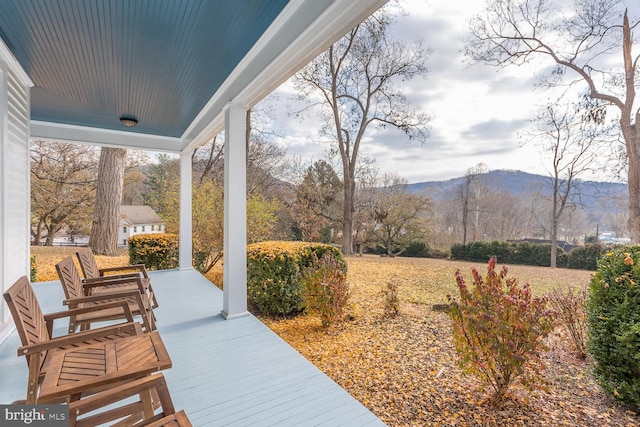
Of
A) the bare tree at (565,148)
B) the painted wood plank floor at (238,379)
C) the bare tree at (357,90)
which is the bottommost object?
the painted wood plank floor at (238,379)

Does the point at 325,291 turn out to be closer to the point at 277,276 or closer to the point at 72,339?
the point at 277,276

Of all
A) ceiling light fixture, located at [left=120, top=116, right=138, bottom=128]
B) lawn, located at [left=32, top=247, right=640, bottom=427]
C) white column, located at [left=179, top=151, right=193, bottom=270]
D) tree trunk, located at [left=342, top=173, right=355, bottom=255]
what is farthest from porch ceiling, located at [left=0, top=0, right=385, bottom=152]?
tree trunk, located at [left=342, top=173, right=355, bottom=255]

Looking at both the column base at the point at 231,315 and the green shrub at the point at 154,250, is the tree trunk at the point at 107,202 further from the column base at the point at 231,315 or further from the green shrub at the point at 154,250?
the column base at the point at 231,315

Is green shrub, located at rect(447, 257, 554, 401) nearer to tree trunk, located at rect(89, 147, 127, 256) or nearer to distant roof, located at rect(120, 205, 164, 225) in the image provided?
tree trunk, located at rect(89, 147, 127, 256)

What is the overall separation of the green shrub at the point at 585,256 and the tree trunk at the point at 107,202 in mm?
11551

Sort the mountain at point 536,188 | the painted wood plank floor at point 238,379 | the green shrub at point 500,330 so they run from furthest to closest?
1. the mountain at point 536,188
2. the green shrub at point 500,330
3. the painted wood plank floor at point 238,379

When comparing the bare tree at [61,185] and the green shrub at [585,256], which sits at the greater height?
the bare tree at [61,185]

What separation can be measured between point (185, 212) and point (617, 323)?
239 inches

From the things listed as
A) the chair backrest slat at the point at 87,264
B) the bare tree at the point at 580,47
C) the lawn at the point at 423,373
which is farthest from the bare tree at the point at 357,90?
the chair backrest slat at the point at 87,264

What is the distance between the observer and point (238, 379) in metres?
2.22

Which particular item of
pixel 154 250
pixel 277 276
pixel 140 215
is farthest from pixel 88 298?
pixel 140 215

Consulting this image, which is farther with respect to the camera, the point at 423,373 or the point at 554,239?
the point at 554,239

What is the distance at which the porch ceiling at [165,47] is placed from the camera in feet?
6.48

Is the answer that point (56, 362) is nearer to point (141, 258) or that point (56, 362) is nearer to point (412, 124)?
point (141, 258)
